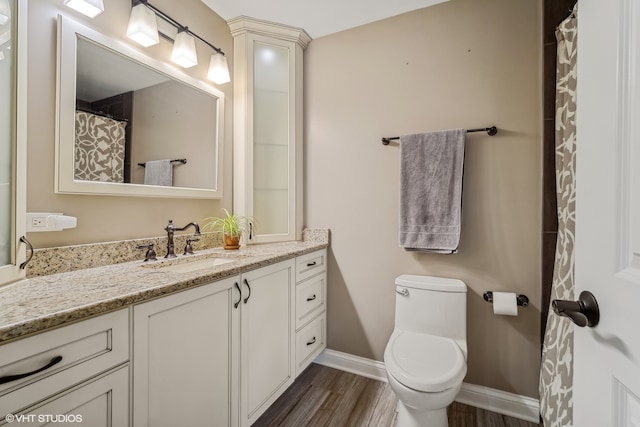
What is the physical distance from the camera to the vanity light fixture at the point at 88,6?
3.77 feet

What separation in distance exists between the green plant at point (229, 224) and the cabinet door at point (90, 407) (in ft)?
3.53

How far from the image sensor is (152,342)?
91 centimetres

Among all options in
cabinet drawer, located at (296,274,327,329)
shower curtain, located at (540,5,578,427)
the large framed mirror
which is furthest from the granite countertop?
shower curtain, located at (540,5,578,427)

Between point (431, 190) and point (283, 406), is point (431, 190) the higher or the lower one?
the higher one

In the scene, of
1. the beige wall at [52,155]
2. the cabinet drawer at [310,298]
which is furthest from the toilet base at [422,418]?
the beige wall at [52,155]

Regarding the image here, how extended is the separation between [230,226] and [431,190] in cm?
131

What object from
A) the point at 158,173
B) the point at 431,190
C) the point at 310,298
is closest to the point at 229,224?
the point at 158,173

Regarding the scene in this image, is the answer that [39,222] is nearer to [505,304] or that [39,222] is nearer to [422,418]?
[422,418]

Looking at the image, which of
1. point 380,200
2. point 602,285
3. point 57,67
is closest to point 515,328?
point 380,200

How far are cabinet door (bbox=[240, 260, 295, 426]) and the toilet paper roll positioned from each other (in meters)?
1.15

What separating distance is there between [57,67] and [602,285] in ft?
6.16

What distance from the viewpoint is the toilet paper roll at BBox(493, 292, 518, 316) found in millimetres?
1508

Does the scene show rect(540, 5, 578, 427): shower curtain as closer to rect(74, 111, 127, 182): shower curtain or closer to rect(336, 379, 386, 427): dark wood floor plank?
rect(336, 379, 386, 427): dark wood floor plank

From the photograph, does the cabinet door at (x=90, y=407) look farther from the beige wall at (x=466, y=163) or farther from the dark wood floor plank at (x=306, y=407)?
the beige wall at (x=466, y=163)
